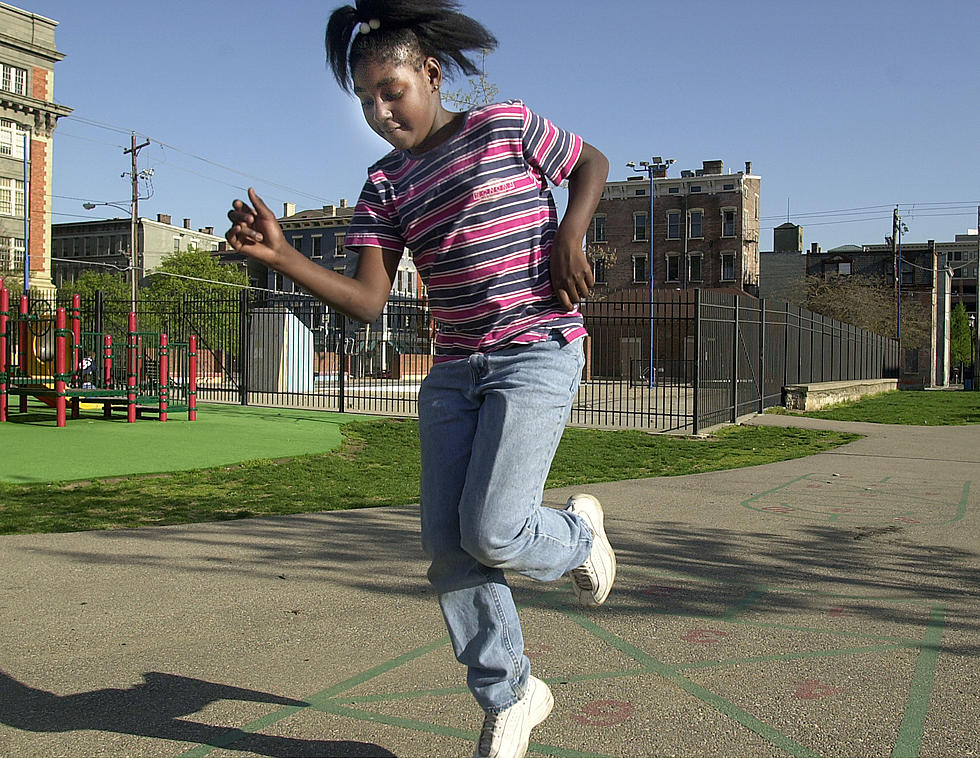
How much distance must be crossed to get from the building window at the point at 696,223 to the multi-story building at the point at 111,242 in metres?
46.5

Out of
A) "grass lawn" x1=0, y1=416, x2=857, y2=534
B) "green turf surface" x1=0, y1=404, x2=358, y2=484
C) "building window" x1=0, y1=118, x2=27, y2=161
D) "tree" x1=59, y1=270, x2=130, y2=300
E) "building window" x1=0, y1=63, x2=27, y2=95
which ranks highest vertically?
"building window" x1=0, y1=63, x2=27, y2=95

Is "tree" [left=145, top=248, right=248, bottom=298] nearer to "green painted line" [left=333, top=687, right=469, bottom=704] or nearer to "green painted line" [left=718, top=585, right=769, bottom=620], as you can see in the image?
"green painted line" [left=718, top=585, right=769, bottom=620]

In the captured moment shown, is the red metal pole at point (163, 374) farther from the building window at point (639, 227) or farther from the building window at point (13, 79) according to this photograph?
the building window at point (639, 227)

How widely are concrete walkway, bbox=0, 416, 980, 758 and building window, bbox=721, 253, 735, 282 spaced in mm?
60749

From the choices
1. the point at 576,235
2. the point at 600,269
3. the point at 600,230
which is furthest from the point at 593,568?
the point at 600,230

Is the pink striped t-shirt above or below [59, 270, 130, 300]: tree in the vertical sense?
below

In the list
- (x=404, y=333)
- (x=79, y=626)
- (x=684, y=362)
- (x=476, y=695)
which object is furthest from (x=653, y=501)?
(x=404, y=333)

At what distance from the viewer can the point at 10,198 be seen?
5575 cm

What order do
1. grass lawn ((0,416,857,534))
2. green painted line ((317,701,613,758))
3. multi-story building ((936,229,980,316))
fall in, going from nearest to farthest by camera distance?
green painted line ((317,701,613,758)) < grass lawn ((0,416,857,534)) < multi-story building ((936,229,980,316))

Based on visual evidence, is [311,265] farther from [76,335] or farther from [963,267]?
[963,267]

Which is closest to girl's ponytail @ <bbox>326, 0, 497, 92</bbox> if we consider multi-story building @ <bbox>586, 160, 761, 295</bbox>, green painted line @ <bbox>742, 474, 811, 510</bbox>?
green painted line @ <bbox>742, 474, 811, 510</bbox>

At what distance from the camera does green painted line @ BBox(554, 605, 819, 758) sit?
284cm

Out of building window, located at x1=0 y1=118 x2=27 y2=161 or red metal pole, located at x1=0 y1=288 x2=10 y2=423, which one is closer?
red metal pole, located at x1=0 y1=288 x2=10 y2=423

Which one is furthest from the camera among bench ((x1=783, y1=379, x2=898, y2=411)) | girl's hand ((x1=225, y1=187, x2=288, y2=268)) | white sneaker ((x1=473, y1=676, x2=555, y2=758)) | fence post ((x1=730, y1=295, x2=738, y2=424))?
bench ((x1=783, y1=379, x2=898, y2=411))
